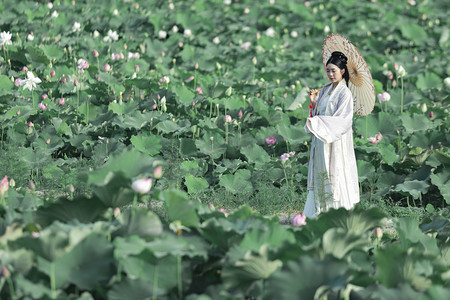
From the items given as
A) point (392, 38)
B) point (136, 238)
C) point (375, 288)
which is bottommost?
point (392, 38)

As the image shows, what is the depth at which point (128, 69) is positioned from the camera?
7.83 metres

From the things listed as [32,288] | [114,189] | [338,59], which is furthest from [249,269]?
[338,59]

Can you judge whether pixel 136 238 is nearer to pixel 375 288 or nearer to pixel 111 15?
pixel 375 288

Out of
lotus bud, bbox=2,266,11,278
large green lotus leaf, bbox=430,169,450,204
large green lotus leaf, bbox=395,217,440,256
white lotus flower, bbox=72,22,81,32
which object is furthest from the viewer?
white lotus flower, bbox=72,22,81,32

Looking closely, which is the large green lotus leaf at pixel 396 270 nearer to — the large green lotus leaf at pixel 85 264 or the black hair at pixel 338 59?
the large green lotus leaf at pixel 85 264

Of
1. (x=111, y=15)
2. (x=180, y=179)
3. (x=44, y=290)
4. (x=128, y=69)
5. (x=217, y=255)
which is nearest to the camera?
(x=44, y=290)

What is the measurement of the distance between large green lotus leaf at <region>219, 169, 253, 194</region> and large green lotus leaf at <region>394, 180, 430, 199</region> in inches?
47.3

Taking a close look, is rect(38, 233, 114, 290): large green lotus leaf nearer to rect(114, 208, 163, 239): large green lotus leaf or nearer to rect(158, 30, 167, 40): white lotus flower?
rect(114, 208, 163, 239): large green lotus leaf

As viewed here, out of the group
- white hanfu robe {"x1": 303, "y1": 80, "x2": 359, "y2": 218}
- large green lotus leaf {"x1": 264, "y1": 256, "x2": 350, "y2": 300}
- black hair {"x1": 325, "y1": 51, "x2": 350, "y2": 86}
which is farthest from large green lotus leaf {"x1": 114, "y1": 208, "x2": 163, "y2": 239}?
black hair {"x1": 325, "y1": 51, "x2": 350, "y2": 86}

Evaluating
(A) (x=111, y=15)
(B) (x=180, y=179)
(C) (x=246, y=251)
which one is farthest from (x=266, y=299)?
(A) (x=111, y=15)

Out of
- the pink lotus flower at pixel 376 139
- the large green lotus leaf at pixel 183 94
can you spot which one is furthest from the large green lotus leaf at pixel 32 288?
the large green lotus leaf at pixel 183 94

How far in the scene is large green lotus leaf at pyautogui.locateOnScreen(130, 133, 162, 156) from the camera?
5898 mm

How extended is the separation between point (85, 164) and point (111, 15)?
4684mm

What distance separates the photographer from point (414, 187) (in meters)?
5.75
